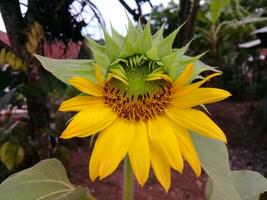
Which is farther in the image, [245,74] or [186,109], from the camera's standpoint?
[245,74]

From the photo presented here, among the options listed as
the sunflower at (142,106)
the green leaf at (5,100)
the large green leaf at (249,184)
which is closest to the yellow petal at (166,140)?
the sunflower at (142,106)

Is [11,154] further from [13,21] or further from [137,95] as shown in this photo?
[137,95]

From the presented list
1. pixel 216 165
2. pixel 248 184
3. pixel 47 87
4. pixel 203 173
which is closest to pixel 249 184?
pixel 248 184

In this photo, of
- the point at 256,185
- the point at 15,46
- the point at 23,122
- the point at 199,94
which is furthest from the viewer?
the point at 23,122

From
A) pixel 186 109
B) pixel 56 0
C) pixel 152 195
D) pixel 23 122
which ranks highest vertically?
pixel 56 0

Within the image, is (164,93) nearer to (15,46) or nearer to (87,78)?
(87,78)

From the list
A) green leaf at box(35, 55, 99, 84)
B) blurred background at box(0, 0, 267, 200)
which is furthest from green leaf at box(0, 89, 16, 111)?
green leaf at box(35, 55, 99, 84)

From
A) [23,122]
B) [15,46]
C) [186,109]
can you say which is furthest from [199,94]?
[23,122]

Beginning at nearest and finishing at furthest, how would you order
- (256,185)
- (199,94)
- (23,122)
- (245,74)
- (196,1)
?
(199,94) → (256,185) → (23,122) → (196,1) → (245,74)
